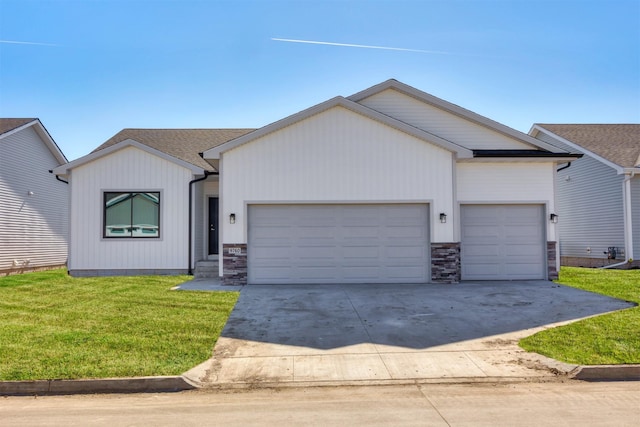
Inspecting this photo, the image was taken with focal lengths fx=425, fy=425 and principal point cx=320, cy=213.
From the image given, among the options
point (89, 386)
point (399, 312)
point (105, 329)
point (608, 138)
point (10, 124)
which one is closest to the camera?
point (89, 386)

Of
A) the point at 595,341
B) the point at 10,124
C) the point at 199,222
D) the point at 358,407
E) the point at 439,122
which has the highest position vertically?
the point at 10,124

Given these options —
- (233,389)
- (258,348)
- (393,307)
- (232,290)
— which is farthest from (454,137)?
(233,389)

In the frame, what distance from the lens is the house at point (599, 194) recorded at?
1608 cm

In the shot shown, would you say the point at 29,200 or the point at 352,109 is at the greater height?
the point at 352,109

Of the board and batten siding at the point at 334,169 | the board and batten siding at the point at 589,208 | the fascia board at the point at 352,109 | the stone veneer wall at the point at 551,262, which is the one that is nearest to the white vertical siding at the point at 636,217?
the board and batten siding at the point at 589,208

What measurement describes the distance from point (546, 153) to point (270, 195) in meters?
8.37

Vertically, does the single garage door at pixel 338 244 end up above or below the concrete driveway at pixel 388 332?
above

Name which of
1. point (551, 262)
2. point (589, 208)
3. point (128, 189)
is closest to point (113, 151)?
point (128, 189)

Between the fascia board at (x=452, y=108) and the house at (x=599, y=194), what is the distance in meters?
3.45

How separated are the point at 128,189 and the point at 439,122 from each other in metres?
10.5

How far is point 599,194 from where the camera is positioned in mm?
17406

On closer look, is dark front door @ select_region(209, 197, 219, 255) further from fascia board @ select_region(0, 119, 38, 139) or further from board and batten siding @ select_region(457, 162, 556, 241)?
board and batten siding @ select_region(457, 162, 556, 241)

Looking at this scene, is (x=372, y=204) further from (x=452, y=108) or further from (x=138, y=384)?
(x=138, y=384)

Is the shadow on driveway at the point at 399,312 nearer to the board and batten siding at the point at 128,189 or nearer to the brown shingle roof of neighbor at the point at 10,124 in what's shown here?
the board and batten siding at the point at 128,189
